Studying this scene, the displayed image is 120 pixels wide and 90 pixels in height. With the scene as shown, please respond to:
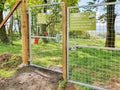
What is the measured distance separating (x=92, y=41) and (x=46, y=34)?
5.15 ft

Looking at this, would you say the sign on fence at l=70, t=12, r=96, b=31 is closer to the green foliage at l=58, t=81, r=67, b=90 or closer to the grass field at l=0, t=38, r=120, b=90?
the grass field at l=0, t=38, r=120, b=90

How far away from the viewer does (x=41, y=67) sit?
7.34 m

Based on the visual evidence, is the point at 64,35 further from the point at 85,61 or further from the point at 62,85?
the point at 85,61

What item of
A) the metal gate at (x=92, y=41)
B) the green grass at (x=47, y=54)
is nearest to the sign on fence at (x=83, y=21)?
the metal gate at (x=92, y=41)

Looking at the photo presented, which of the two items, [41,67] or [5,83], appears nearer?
[5,83]

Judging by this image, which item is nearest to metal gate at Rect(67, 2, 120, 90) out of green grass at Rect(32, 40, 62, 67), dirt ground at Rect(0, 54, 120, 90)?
dirt ground at Rect(0, 54, 120, 90)

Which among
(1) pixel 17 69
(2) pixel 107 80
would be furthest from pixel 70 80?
(1) pixel 17 69

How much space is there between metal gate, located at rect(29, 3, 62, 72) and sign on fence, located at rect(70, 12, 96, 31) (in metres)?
0.69

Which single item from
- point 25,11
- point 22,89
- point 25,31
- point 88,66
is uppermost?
point 25,11

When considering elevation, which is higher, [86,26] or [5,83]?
[86,26]

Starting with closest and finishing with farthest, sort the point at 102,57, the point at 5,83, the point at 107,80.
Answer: the point at 107,80 < the point at 5,83 < the point at 102,57

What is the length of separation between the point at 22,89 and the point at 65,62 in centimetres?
131

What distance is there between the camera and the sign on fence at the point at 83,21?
5621 mm

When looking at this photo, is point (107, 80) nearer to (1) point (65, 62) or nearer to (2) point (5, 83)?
(1) point (65, 62)
